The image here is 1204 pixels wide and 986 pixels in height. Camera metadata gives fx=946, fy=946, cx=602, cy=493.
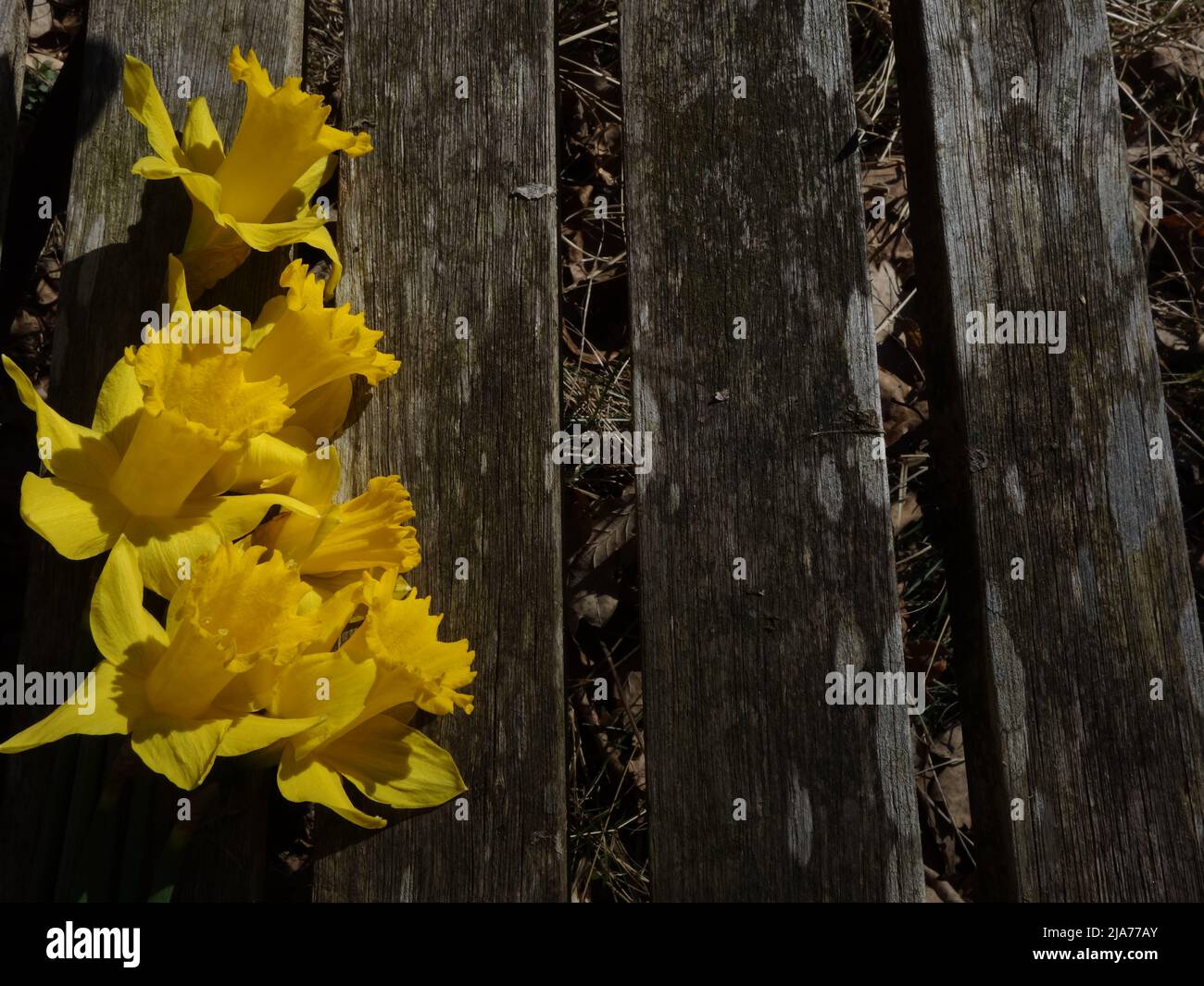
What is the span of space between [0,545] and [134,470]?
3.44ft

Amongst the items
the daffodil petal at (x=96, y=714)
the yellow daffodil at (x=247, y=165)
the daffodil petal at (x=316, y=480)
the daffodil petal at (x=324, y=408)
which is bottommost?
the daffodil petal at (x=96, y=714)

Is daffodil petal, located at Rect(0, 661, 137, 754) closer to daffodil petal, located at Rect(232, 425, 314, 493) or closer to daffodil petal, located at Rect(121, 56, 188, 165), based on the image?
daffodil petal, located at Rect(232, 425, 314, 493)

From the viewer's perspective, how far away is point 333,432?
67.9 inches

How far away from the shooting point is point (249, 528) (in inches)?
58.9

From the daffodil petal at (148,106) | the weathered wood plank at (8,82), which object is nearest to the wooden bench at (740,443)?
the weathered wood plank at (8,82)

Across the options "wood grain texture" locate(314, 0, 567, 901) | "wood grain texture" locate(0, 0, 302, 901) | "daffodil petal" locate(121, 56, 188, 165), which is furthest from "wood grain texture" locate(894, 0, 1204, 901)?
"daffodil petal" locate(121, 56, 188, 165)

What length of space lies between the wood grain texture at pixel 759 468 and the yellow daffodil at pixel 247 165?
1.96 feet

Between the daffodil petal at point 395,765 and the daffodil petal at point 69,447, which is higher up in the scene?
the daffodil petal at point 69,447

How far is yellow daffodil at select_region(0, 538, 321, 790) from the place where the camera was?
1354 millimetres

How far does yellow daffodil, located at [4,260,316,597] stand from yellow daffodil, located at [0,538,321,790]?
0.20ft

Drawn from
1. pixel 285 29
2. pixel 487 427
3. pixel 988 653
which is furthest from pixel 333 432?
pixel 988 653

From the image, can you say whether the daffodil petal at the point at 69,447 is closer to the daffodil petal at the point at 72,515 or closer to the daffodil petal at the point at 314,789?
the daffodil petal at the point at 72,515

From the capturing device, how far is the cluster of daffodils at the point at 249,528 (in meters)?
1.38
